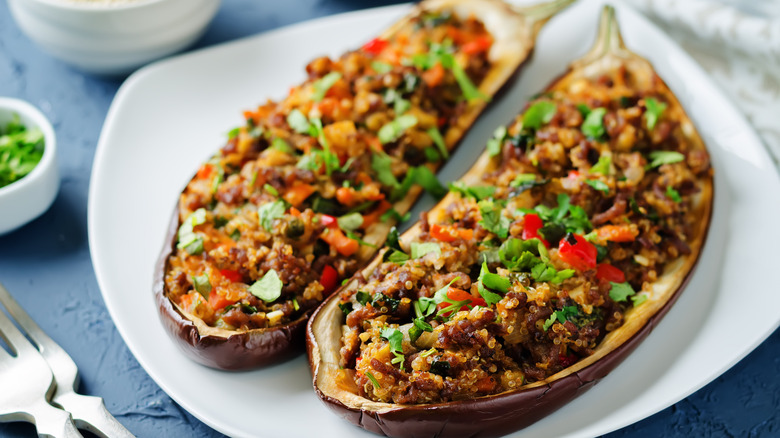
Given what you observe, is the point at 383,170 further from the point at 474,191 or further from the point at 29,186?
the point at 29,186

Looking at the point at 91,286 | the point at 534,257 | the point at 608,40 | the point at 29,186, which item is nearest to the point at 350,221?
the point at 534,257

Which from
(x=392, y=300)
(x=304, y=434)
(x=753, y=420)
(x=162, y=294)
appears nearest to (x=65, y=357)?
(x=162, y=294)

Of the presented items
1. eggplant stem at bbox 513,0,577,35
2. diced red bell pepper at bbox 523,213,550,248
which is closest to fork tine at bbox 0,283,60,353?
diced red bell pepper at bbox 523,213,550,248

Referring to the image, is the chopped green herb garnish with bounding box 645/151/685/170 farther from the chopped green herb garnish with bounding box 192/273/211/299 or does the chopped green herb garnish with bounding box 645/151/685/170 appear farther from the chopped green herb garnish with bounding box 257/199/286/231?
the chopped green herb garnish with bounding box 192/273/211/299

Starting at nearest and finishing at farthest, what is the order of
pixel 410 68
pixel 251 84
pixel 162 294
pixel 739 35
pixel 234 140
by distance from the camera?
pixel 162 294 → pixel 234 140 → pixel 410 68 → pixel 739 35 → pixel 251 84

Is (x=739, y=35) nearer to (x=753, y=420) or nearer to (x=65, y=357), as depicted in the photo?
(x=753, y=420)

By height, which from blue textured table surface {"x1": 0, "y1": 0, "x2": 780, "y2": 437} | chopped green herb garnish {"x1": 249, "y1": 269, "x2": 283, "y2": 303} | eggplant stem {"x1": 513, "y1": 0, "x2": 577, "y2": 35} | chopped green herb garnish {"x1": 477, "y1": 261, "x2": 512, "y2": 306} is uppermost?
eggplant stem {"x1": 513, "y1": 0, "x2": 577, "y2": 35}
